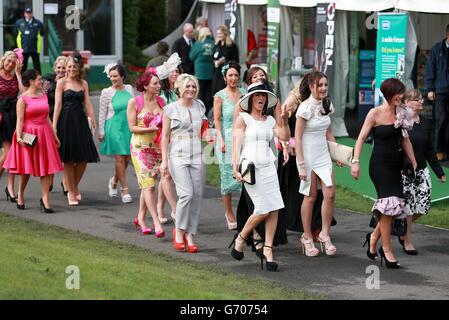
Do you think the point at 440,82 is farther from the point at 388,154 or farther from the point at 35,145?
the point at 388,154

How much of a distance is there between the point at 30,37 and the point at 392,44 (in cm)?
1277

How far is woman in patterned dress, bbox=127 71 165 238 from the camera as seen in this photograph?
12797 millimetres

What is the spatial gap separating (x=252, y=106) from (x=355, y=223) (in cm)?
301

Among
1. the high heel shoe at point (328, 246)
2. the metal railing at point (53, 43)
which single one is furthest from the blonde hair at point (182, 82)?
the metal railing at point (53, 43)

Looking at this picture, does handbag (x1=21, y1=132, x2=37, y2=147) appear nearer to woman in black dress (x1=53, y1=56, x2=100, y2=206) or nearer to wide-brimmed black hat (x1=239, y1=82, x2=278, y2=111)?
woman in black dress (x1=53, y1=56, x2=100, y2=206)

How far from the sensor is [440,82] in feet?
57.8

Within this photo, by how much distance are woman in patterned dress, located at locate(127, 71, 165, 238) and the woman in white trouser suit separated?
957 millimetres

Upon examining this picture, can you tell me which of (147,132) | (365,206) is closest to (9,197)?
(147,132)

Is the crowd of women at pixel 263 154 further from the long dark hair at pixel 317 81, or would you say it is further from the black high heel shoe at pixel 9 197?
the black high heel shoe at pixel 9 197

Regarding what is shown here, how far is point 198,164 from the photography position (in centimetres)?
1180

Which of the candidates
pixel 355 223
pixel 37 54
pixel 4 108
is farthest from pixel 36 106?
pixel 37 54

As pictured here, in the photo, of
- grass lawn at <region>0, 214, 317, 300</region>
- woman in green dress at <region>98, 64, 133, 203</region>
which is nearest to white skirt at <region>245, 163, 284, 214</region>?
grass lawn at <region>0, 214, 317, 300</region>
